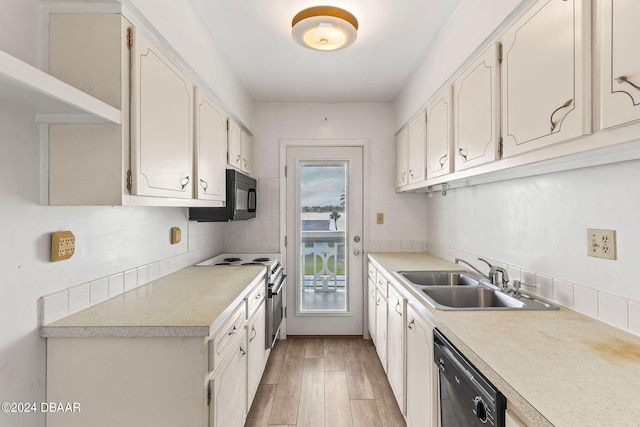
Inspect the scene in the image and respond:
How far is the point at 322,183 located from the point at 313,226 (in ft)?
1.55

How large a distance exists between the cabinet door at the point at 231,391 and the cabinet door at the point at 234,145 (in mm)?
1457

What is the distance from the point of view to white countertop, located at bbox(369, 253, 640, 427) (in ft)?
2.36

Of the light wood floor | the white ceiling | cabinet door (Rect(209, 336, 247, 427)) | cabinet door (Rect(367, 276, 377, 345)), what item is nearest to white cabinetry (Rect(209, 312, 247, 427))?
cabinet door (Rect(209, 336, 247, 427))

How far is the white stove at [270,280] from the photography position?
2.55 m

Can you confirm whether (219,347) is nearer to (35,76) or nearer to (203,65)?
(35,76)

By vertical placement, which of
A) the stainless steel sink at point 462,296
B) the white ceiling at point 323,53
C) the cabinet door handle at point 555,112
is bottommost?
the stainless steel sink at point 462,296

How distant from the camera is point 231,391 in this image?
1.57 m

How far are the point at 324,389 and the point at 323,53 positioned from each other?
252 centimetres

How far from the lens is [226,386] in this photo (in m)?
1.49

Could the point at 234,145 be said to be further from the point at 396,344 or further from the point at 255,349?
the point at 396,344

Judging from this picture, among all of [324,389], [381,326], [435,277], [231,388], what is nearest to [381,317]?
Answer: [381,326]

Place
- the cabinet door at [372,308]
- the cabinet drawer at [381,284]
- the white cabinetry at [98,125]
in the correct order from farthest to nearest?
the cabinet door at [372,308] → the cabinet drawer at [381,284] → the white cabinetry at [98,125]

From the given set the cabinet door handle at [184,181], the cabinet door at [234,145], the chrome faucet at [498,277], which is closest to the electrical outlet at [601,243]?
the chrome faucet at [498,277]

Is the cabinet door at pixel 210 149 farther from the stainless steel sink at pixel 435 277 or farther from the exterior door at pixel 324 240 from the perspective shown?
the stainless steel sink at pixel 435 277
